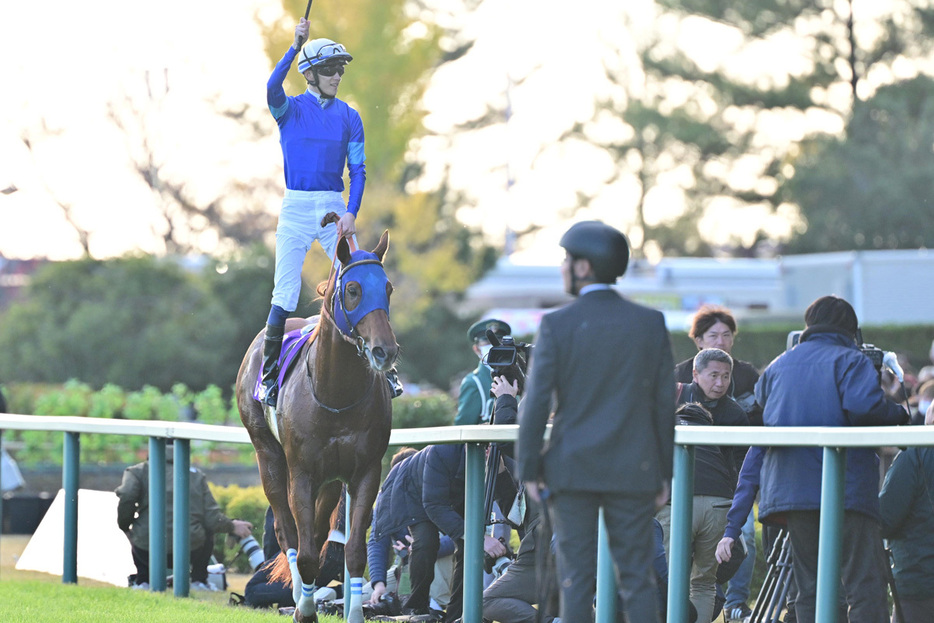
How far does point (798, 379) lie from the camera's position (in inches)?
220

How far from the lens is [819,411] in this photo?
550 cm

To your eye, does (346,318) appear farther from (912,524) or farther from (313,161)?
(912,524)

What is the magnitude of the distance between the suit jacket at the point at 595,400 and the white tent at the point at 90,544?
4.97 m

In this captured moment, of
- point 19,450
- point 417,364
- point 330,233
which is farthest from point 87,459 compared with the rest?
point 417,364

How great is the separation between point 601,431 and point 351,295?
1.86 meters

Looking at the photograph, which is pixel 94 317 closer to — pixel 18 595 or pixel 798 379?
pixel 18 595

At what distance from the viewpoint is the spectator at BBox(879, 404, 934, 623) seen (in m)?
5.80

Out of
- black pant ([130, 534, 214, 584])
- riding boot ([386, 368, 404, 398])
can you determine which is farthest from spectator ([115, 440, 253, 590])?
riding boot ([386, 368, 404, 398])

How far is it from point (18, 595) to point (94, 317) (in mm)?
15752

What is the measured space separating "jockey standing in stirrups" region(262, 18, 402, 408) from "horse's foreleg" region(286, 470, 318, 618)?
0.64m

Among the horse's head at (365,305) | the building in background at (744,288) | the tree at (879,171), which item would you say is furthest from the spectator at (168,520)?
the tree at (879,171)

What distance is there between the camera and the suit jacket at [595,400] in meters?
4.31

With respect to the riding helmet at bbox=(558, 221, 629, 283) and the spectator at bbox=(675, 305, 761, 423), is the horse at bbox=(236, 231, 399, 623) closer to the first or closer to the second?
the riding helmet at bbox=(558, 221, 629, 283)

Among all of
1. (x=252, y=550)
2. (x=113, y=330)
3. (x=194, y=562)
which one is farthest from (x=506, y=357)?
(x=113, y=330)
